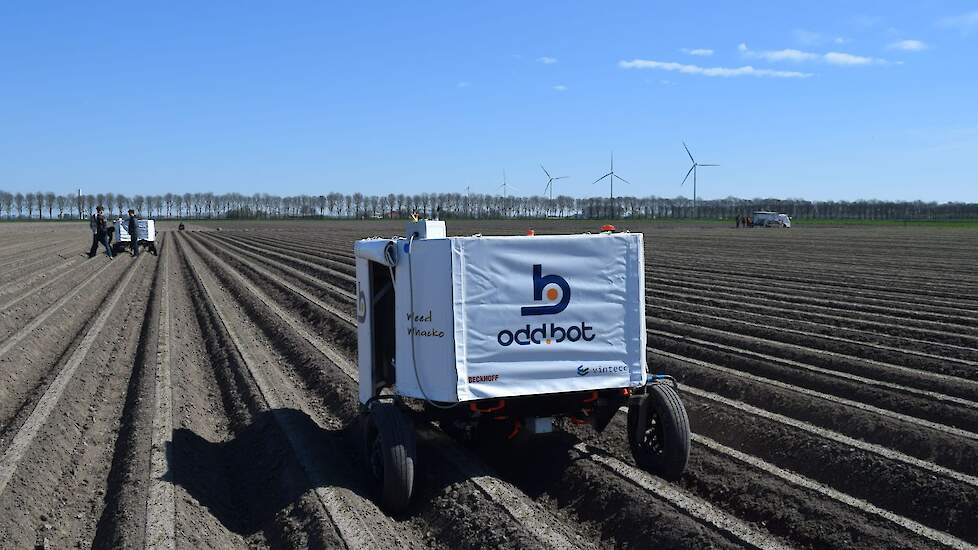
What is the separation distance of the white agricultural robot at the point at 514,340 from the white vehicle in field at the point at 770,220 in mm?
83318

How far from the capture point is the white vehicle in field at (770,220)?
286 ft

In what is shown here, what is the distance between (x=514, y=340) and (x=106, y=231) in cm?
3175

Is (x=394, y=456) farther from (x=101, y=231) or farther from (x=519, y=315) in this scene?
(x=101, y=231)

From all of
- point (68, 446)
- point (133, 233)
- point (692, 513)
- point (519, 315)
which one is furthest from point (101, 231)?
point (692, 513)

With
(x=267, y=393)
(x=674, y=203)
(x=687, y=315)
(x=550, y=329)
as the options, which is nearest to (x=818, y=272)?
(x=687, y=315)

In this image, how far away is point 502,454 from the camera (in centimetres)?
860

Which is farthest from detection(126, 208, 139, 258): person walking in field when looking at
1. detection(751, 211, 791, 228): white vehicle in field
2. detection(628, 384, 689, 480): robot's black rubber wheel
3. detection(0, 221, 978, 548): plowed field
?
detection(751, 211, 791, 228): white vehicle in field

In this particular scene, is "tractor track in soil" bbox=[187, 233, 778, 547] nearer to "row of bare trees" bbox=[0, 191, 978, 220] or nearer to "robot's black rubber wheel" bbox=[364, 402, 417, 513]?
"robot's black rubber wheel" bbox=[364, 402, 417, 513]

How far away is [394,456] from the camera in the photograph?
695cm

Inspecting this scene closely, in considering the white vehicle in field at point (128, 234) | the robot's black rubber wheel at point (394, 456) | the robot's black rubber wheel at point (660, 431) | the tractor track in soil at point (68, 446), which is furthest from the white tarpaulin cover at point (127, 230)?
the robot's black rubber wheel at point (660, 431)

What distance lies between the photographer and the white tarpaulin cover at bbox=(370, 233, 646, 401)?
6.94 m

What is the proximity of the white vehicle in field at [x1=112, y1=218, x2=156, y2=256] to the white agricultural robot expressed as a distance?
31960mm

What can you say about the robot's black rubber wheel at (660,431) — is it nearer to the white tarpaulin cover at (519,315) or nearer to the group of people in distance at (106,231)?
the white tarpaulin cover at (519,315)

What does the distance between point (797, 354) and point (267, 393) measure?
6996 mm
